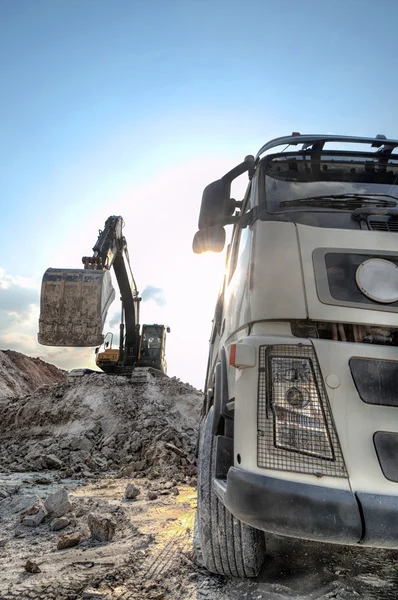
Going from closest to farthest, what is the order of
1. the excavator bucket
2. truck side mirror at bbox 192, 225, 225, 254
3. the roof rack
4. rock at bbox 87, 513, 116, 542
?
truck side mirror at bbox 192, 225, 225, 254 → the roof rack → rock at bbox 87, 513, 116, 542 → the excavator bucket

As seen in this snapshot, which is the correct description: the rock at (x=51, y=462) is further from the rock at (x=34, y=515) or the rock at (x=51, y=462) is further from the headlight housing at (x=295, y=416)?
the headlight housing at (x=295, y=416)

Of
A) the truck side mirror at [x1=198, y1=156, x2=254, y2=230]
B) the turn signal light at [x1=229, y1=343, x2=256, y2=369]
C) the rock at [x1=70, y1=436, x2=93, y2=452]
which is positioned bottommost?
the rock at [x1=70, y1=436, x2=93, y2=452]

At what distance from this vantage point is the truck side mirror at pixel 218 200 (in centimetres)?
304

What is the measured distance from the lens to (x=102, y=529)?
3.50 meters

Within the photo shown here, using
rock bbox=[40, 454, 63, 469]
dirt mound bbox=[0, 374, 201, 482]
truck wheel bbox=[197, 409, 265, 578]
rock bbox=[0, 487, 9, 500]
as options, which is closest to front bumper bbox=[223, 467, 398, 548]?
truck wheel bbox=[197, 409, 265, 578]

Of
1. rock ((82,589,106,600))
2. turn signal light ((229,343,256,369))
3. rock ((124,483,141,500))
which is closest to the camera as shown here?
turn signal light ((229,343,256,369))

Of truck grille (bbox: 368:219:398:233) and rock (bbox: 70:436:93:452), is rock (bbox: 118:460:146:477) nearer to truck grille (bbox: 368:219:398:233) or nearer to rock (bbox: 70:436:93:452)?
rock (bbox: 70:436:93:452)

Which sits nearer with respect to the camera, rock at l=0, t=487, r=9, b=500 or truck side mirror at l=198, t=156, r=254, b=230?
truck side mirror at l=198, t=156, r=254, b=230

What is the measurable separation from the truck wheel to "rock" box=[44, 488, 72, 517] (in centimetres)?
231

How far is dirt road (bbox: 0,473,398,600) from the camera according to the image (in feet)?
7.71

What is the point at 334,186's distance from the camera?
288 centimetres

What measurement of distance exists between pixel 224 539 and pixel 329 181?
2.44 metres

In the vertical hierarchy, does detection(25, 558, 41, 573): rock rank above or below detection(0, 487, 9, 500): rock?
below

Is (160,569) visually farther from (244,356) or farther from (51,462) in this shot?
(51,462)
